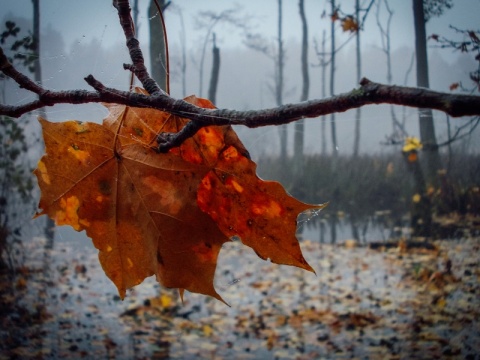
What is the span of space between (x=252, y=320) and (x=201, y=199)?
92.3 inches

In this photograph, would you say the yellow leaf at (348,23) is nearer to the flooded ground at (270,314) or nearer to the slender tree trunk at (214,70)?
the flooded ground at (270,314)

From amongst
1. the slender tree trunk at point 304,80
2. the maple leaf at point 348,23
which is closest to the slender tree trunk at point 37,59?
the maple leaf at point 348,23

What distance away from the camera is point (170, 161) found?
0.38 m

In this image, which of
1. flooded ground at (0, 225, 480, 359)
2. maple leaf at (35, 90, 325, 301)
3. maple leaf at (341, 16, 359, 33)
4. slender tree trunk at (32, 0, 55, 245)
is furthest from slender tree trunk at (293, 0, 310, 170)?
maple leaf at (35, 90, 325, 301)

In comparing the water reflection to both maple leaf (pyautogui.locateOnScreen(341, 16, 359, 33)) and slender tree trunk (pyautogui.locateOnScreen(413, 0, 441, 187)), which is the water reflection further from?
maple leaf (pyautogui.locateOnScreen(341, 16, 359, 33))

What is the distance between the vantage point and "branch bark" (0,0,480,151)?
0.20 metres

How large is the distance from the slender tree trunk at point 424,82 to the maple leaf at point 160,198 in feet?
7.23

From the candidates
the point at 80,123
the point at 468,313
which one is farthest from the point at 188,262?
the point at 468,313

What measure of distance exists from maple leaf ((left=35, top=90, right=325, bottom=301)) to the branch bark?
0.04 m

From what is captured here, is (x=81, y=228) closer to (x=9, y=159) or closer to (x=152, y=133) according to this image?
(x=152, y=133)

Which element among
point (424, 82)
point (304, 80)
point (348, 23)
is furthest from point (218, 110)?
point (304, 80)

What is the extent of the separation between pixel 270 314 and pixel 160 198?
8.04 ft

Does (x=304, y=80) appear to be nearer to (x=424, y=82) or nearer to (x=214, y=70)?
(x=214, y=70)

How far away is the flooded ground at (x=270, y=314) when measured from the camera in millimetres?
2209
